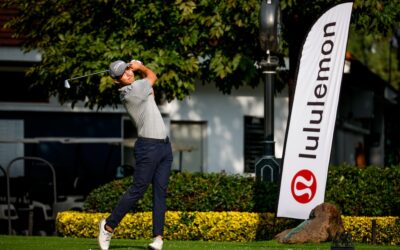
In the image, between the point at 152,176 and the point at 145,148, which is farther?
the point at 152,176

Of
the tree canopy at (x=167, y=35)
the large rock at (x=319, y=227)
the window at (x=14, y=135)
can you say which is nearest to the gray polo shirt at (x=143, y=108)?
the large rock at (x=319, y=227)

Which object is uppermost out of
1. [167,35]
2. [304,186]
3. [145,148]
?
[167,35]

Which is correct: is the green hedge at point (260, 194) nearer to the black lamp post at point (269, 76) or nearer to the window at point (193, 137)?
the black lamp post at point (269, 76)

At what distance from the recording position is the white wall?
3347 centimetres

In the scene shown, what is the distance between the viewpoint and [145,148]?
13.2 meters

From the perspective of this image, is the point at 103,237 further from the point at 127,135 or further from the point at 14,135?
the point at 127,135

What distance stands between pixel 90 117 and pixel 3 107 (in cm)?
235

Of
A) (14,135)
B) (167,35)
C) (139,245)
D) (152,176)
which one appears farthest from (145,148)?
(14,135)

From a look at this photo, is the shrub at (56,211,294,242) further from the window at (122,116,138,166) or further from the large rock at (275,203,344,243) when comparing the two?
the window at (122,116,138,166)

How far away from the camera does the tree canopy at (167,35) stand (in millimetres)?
20688

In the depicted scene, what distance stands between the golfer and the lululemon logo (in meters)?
2.88

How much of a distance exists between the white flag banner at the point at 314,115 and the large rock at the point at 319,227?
0.24 m

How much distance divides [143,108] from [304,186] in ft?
11.1

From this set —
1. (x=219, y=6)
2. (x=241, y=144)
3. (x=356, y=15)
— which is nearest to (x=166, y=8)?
(x=219, y=6)
